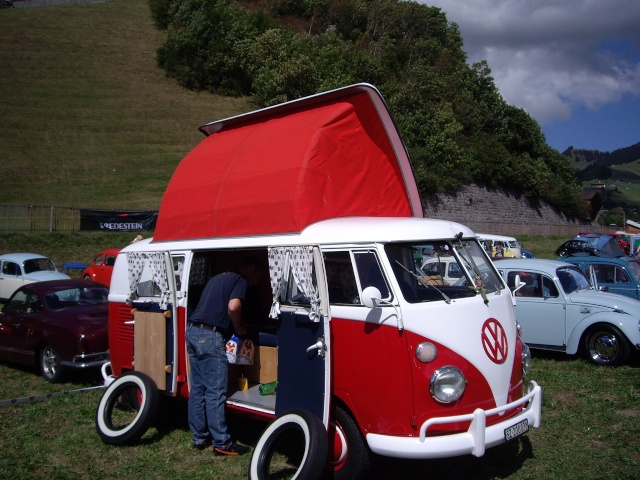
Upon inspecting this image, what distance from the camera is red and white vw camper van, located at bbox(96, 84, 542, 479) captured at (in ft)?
17.4

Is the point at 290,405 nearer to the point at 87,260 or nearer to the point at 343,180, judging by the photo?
the point at 343,180

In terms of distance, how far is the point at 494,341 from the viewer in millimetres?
5684

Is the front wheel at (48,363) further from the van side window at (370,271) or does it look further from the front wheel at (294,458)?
the van side window at (370,271)

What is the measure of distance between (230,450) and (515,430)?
3.00 m

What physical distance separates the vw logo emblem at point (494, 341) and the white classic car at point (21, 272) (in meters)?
17.7

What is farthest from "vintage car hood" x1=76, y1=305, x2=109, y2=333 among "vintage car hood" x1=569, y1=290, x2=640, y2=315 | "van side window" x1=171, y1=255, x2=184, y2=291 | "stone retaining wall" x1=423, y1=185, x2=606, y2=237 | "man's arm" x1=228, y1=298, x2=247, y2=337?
"stone retaining wall" x1=423, y1=185, x2=606, y2=237

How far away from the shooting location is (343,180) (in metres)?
7.00

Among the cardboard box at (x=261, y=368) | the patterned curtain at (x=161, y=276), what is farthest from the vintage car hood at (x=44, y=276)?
the cardboard box at (x=261, y=368)

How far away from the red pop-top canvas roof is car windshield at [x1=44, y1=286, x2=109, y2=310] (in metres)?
3.69

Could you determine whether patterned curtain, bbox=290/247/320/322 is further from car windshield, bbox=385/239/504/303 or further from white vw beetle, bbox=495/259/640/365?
white vw beetle, bbox=495/259/640/365

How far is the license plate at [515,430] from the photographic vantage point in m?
5.43

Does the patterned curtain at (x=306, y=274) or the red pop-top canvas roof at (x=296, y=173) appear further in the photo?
the red pop-top canvas roof at (x=296, y=173)

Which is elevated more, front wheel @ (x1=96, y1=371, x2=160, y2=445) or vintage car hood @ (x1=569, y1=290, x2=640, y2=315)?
vintage car hood @ (x1=569, y1=290, x2=640, y2=315)

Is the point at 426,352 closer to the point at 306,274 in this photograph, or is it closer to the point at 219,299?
the point at 306,274
